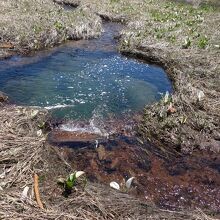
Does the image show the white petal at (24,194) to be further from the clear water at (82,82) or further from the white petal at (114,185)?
the clear water at (82,82)

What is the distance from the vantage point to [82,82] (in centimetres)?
1523

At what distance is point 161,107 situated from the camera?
488 inches

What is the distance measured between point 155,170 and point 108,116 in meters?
3.25

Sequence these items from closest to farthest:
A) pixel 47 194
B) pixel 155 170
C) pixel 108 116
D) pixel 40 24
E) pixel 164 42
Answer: pixel 47 194, pixel 155 170, pixel 108 116, pixel 164 42, pixel 40 24

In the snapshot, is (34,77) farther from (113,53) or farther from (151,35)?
(151,35)

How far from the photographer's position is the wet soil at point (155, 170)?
359 inches

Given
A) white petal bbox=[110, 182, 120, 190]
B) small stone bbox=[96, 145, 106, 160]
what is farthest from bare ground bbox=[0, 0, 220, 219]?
small stone bbox=[96, 145, 106, 160]

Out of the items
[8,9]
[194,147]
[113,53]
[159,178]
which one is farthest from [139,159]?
[8,9]

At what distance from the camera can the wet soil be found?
9.12 metres

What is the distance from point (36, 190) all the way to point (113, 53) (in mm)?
12136

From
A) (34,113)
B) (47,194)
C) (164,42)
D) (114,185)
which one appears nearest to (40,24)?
(164,42)

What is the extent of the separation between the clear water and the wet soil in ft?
7.17

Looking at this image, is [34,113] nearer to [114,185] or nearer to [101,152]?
[101,152]

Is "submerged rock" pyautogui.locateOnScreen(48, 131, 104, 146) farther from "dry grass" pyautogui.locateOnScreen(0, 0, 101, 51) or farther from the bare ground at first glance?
"dry grass" pyautogui.locateOnScreen(0, 0, 101, 51)
